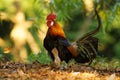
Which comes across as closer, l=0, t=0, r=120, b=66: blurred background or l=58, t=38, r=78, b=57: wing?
l=58, t=38, r=78, b=57: wing

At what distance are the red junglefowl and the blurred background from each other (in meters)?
0.34

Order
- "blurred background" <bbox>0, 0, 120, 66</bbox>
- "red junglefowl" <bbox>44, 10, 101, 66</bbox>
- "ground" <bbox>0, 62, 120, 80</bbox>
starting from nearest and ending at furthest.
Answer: "ground" <bbox>0, 62, 120, 80</bbox> → "red junglefowl" <bbox>44, 10, 101, 66</bbox> → "blurred background" <bbox>0, 0, 120, 66</bbox>

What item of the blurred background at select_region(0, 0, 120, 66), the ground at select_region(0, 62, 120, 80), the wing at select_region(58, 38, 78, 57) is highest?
the blurred background at select_region(0, 0, 120, 66)

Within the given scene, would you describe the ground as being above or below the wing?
below

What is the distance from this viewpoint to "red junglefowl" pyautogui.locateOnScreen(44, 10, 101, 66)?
6156 mm

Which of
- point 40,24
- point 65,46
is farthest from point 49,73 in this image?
point 40,24

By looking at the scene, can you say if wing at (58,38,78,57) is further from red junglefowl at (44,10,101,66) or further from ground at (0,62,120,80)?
ground at (0,62,120,80)

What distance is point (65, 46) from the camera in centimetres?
621

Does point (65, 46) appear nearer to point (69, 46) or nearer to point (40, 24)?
point (69, 46)

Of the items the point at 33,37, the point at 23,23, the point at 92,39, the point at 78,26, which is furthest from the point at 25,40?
the point at 92,39

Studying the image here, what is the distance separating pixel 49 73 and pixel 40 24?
3369 millimetres

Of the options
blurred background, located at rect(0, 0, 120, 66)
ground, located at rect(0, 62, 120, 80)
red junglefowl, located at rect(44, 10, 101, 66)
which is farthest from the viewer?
blurred background, located at rect(0, 0, 120, 66)

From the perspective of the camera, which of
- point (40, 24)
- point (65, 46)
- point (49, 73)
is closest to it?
point (49, 73)

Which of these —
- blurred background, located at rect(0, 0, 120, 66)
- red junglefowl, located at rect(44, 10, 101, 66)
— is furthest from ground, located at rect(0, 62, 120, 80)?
blurred background, located at rect(0, 0, 120, 66)
